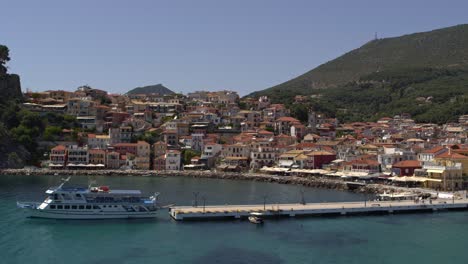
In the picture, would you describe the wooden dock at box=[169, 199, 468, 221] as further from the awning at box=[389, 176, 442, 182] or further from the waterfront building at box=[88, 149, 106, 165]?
→ the waterfront building at box=[88, 149, 106, 165]

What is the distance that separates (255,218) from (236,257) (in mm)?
9233

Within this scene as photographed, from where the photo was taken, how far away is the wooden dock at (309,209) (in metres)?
39.3

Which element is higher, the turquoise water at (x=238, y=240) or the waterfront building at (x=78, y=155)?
the waterfront building at (x=78, y=155)

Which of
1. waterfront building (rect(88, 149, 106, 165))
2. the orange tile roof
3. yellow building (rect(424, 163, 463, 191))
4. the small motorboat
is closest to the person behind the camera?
the small motorboat

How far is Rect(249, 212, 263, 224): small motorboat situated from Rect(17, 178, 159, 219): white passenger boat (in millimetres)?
6605

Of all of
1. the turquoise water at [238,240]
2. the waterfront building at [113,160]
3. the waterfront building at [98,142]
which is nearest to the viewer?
the turquoise water at [238,240]

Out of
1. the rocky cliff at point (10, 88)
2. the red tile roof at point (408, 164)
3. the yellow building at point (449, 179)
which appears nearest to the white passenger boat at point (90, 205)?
the yellow building at point (449, 179)

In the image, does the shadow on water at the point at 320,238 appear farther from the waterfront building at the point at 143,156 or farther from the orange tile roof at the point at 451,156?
the waterfront building at the point at 143,156

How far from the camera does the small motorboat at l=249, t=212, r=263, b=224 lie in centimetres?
3791

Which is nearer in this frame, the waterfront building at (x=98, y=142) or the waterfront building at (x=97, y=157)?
the waterfront building at (x=97, y=157)

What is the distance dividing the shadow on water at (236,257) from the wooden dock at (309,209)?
8436mm

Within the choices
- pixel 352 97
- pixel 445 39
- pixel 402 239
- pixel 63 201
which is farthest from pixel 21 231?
pixel 445 39

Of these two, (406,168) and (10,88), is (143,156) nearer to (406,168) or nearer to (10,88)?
(10,88)

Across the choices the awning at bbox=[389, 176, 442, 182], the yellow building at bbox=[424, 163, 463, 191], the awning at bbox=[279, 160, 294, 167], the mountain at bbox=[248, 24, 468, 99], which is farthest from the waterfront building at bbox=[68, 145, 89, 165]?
the mountain at bbox=[248, 24, 468, 99]
